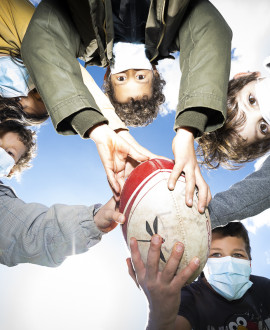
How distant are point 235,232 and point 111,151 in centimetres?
229

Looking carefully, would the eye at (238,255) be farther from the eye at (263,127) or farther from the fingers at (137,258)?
the fingers at (137,258)

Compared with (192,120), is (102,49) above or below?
above

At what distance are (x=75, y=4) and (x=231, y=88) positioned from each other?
166cm

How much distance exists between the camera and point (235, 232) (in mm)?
3258

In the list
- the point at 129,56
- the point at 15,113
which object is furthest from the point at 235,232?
the point at 15,113

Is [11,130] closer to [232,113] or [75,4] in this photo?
[75,4]

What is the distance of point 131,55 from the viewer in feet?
8.11

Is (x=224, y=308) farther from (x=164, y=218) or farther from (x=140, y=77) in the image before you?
(x=140, y=77)

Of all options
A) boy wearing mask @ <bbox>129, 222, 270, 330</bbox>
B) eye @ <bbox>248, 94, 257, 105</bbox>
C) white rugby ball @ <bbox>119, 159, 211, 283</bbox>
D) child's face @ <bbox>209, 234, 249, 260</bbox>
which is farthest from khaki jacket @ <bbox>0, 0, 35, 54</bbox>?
child's face @ <bbox>209, 234, 249, 260</bbox>

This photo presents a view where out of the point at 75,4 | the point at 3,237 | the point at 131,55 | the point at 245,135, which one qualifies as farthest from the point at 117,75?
the point at 3,237

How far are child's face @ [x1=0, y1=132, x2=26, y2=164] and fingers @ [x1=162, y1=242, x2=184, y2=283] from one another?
2779 millimetres

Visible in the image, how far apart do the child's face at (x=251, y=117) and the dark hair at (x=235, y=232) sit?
108cm

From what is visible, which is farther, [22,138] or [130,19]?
[22,138]

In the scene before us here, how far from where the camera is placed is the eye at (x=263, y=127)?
2.65m
